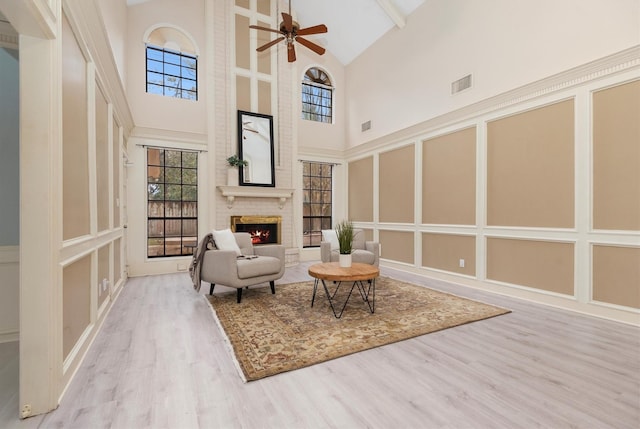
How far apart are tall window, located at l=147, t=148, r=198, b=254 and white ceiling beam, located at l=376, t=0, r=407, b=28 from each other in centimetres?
440

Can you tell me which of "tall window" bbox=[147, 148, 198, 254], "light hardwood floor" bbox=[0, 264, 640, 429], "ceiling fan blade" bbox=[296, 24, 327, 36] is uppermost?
"ceiling fan blade" bbox=[296, 24, 327, 36]

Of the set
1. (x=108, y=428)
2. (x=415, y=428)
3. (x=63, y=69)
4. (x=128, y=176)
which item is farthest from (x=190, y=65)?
(x=415, y=428)

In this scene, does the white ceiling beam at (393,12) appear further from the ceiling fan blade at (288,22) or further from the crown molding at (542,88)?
the ceiling fan blade at (288,22)

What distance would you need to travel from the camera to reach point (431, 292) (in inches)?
159

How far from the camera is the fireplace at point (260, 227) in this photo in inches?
239

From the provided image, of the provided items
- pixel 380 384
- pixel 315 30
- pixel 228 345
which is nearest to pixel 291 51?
pixel 315 30

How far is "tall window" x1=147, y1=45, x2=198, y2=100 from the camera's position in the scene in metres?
5.52

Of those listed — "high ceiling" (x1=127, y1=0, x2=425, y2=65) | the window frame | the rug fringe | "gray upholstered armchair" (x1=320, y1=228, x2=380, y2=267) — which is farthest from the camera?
the window frame

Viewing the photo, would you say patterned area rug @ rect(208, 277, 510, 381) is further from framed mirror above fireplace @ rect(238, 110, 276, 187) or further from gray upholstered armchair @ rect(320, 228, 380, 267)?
framed mirror above fireplace @ rect(238, 110, 276, 187)

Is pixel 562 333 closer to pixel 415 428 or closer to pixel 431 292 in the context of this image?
pixel 431 292

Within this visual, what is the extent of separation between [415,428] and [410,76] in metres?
5.48

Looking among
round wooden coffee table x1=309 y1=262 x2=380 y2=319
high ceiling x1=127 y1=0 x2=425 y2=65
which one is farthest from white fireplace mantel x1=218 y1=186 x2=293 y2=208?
high ceiling x1=127 y1=0 x2=425 y2=65

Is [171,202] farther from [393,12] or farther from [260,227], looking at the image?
[393,12]

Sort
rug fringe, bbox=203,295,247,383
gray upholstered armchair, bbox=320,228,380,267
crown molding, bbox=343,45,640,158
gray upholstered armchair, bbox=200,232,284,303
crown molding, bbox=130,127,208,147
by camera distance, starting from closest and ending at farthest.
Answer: rug fringe, bbox=203,295,247,383, crown molding, bbox=343,45,640,158, gray upholstered armchair, bbox=200,232,284,303, gray upholstered armchair, bbox=320,228,380,267, crown molding, bbox=130,127,208,147
